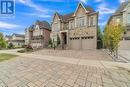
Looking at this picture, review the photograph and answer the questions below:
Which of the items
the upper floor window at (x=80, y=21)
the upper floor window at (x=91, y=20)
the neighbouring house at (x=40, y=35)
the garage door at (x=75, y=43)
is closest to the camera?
the upper floor window at (x=91, y=20)

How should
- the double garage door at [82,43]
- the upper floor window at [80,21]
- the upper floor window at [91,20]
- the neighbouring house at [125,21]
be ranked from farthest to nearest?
the upper floor window at [80,21]
the upper floor window at [91,20]
the double garage door at [82,43]
the neighbouring house at [125,21]

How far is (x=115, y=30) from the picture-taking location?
1257 centimetres

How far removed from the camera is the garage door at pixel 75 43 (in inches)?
940

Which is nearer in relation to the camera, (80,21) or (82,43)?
(82,43)

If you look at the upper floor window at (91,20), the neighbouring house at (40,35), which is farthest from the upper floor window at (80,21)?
the neighbouring house at (40,35)

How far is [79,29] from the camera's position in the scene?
950 inches

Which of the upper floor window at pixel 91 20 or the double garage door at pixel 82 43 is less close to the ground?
the upper floor window at pixel 91 20

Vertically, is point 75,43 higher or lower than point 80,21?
lower

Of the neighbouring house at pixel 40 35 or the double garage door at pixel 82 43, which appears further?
the neighbouring house at pixel 40 35

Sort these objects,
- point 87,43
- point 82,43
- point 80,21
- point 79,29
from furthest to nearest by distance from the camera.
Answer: point 80,21, point 79,29, point 82,43, point 87,43

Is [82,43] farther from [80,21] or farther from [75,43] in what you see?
[80,21]

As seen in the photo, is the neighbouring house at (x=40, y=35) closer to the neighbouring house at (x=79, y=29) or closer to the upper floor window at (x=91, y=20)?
the neighbouring house at (x=79, y=29)

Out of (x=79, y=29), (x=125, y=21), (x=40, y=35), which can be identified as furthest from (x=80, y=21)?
(x=40, y=35)

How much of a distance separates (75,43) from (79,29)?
3.48 metres
